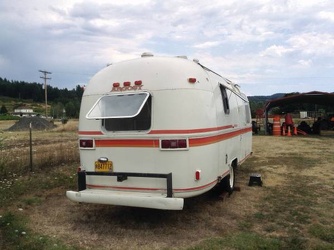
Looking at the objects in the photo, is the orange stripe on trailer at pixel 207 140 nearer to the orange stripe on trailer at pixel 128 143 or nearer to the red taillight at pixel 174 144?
the red taillight at pixel 174 144

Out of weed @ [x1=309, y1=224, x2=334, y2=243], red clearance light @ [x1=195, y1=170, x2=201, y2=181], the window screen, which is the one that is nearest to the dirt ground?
weed @ [x1=309, y1=224, x2=334, y2=243]

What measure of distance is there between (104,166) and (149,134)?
40.4 inches

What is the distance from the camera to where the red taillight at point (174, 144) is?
5.54 metres

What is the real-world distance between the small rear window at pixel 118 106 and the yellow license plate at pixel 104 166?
0.83 metres

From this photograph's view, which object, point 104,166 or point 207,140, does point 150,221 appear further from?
point 207,140

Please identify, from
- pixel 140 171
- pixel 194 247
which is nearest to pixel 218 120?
pixel 140 171

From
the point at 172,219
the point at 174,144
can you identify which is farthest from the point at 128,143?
A: the point at 172,219

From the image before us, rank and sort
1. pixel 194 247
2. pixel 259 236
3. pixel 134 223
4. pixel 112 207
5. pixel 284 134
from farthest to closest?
pixel 284 134
pixel 112 207
pixel 134 223
pixel 259 236
pixel 194 247

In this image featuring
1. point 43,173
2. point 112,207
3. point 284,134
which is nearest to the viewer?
point 112,207

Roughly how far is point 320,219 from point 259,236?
5.15 feet

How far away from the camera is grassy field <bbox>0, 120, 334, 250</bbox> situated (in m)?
5.32

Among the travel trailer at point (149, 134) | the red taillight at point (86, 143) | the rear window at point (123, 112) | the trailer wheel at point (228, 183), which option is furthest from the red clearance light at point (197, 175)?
the trailer wheel at point (228, 183)

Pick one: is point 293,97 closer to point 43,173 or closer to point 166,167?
point 43,173

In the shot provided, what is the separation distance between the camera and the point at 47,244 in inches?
207
